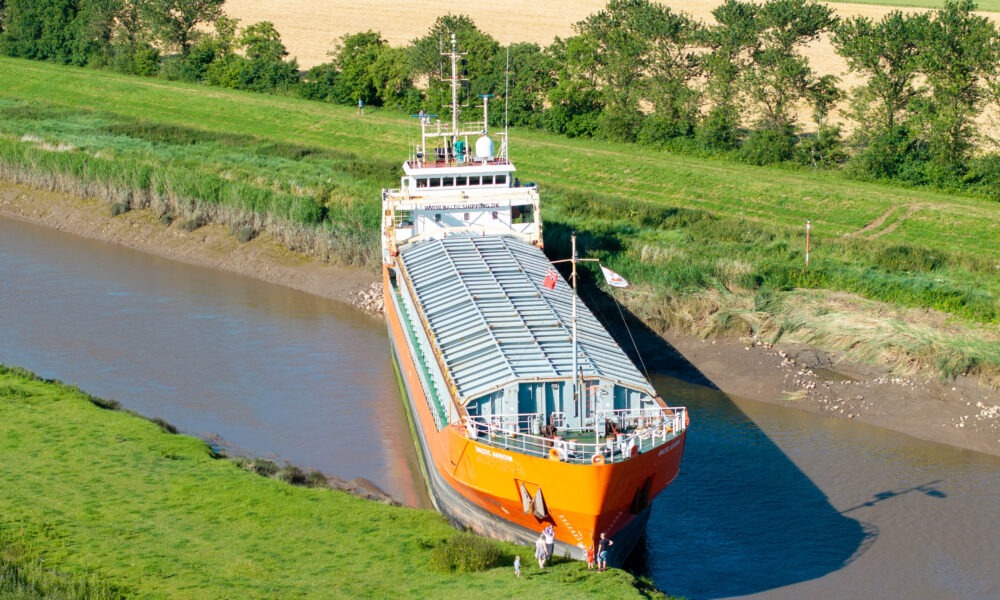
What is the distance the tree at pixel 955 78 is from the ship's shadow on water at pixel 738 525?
30.9 metres

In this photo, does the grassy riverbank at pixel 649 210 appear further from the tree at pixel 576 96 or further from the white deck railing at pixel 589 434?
the white deck railing at pixel 589 434

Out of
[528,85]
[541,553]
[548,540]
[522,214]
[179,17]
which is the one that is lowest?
[541,553]

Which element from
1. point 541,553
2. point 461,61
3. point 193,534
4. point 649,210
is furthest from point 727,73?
point 193,534

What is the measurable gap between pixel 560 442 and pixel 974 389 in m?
18.8

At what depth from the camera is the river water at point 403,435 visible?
31391 mm

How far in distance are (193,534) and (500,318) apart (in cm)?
1073

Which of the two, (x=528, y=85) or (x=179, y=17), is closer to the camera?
(x=528, y=85)

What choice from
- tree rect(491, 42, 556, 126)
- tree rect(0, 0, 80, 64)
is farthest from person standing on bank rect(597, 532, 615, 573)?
tree rect(0, 0, 80, 64)

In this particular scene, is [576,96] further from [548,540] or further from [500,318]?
[548,540]

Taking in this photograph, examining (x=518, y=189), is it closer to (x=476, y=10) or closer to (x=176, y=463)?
Answer: (x=176, y=463)

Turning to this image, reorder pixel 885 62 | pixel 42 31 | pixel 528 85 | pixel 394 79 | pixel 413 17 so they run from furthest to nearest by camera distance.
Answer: pixel 413 17 < pixel 42 31 < pixel 394 79 < pixel 528 85 < pixel 885 62

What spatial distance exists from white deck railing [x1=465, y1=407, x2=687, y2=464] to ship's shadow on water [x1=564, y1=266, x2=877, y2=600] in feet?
11.2

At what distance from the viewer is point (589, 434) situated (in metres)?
31.2

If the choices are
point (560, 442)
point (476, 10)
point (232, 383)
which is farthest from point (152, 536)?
point (476, 10)
